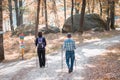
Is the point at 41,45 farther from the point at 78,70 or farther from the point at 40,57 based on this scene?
the point at 78,70

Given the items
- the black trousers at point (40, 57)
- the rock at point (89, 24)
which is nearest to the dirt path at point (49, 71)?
the black trousers at point (40, 57)

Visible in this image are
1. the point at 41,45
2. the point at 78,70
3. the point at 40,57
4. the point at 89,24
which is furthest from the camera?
the point at 89,24

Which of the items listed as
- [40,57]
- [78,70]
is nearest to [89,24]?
[40,57]

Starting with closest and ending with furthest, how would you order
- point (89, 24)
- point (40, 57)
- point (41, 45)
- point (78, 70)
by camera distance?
point (78, 70) < point (41, 45) < point (40, 57) < point (89, 24)

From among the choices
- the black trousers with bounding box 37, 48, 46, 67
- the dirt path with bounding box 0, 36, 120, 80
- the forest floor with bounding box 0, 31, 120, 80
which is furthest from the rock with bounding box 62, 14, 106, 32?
the black trousers with bounding box 37, 48, 46, 67

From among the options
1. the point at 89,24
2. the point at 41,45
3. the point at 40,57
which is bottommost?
the point at 89,24

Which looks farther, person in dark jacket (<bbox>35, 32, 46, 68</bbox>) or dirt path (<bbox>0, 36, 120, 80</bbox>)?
person in dark jacket (<bbox>35, 32, 46, 68</bbox>)

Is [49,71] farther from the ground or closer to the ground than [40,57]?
closer to the ground

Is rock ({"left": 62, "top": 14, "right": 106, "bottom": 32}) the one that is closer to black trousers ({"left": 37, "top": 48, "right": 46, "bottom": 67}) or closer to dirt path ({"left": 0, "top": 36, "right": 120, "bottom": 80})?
dirt path ({"left": 0, "top": 36, "right": 120, "bottom": 80})

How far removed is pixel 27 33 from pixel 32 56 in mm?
15977

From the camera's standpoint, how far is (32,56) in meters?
21.0

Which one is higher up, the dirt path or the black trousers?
the black trousers

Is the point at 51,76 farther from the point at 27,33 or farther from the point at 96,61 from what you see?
the point at 27,33

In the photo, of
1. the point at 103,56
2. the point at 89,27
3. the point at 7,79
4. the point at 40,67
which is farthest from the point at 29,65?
the point at 89,27
